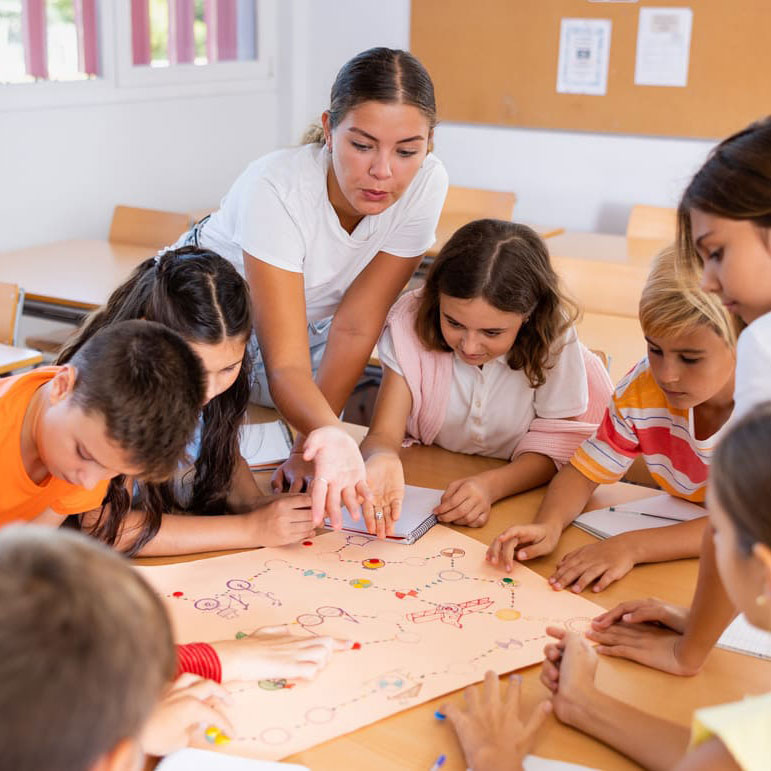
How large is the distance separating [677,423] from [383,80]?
719 mm

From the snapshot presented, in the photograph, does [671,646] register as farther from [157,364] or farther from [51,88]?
[51,88]

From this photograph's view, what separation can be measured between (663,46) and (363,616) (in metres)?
3.70

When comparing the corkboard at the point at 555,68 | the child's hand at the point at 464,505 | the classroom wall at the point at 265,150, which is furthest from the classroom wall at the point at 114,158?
the child's hand at the point at 464,505

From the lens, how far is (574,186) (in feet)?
15.2

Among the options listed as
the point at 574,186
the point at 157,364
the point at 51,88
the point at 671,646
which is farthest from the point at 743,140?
the point at 574,186

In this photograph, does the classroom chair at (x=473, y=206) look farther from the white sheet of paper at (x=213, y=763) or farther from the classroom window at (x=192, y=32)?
the white sheet of paper at (x=213, y=763)

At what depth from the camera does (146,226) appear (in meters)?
3.72

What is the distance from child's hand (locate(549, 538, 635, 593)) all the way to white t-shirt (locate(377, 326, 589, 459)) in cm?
44

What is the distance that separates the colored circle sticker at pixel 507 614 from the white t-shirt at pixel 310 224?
29.1 inches

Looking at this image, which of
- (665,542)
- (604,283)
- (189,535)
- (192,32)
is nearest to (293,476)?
(189,535)

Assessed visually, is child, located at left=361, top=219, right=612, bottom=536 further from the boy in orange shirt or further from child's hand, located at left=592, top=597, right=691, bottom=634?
the boy in orange shirt

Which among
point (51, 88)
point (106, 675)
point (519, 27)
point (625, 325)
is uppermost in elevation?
point (519, 27)

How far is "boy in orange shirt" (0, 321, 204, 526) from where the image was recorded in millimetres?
1127

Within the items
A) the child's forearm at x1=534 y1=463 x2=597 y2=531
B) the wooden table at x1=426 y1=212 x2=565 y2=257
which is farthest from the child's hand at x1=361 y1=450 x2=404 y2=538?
the wooden table at x1=426 y1=212 x2=565 y2=257
